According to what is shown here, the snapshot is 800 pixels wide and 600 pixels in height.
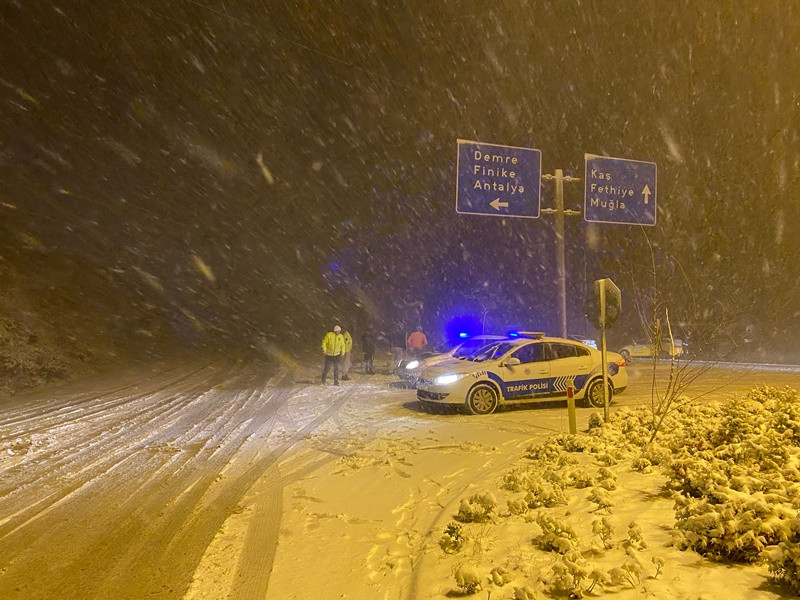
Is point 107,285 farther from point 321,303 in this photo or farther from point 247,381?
point 247,381

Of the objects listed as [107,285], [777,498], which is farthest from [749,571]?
[107,285]

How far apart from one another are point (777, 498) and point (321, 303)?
44.0 meters

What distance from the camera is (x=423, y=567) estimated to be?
4.61 metres

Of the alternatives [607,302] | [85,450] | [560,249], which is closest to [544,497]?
[607,302]

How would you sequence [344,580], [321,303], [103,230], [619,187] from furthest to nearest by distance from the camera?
1. [321,303]
2. [103,230]
3. [619,187]
4. [344,580]

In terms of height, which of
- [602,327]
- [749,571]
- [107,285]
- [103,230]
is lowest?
[749,571]

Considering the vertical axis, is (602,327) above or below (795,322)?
below

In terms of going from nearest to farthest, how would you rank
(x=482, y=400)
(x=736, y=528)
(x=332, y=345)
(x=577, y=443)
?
(x=736, y=528), (x=577, y=443), (x=482, y=400), (x=332, y=345)

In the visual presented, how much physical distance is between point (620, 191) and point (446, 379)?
23.7 feet

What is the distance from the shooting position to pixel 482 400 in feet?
40.1

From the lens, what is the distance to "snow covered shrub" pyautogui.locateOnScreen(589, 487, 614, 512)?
5539 millimetres

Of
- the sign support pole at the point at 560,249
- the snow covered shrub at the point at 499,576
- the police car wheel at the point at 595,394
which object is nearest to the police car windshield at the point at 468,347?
the sign support pole at the point at 560,249

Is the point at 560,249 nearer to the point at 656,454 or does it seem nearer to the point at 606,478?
the point at 656,454

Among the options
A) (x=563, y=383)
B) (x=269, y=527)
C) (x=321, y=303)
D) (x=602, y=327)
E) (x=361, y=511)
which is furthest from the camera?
(x=321, y=303)
